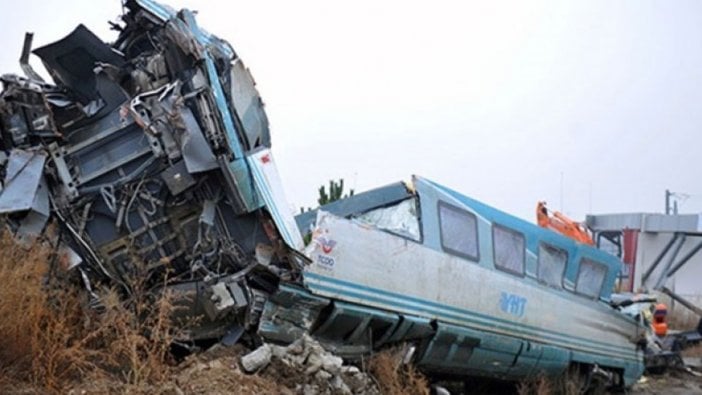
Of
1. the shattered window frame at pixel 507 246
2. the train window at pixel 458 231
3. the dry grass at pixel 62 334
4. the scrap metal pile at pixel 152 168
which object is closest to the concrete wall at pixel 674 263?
the shattered window frame at pixel 507 246

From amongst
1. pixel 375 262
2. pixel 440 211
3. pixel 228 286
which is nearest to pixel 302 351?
pixel 228 286

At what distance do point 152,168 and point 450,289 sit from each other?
3.29m

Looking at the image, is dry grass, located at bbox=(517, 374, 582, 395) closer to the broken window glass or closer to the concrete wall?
the broken window glass

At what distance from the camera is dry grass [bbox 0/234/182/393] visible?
4727mm

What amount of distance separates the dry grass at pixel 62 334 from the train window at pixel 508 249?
13.6 feet

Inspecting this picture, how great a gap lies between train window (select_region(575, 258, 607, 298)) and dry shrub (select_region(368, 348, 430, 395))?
378cm

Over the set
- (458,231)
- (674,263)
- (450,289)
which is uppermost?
(458,231)

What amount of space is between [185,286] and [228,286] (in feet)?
1.26

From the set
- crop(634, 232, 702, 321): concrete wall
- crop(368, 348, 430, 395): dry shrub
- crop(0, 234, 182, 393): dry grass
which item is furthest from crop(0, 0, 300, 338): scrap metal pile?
crop(634, 232, 702, 321): concrete wall

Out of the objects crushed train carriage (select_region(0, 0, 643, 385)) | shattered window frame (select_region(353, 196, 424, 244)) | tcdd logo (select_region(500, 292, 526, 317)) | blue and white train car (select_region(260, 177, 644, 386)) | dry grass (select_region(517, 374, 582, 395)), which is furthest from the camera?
dry grass (select_region(517, 374, 582, 395))

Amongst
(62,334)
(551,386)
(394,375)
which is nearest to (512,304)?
(551,386)

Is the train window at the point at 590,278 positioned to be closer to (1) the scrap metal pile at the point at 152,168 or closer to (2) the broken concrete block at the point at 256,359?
(1) the scrap metal pile at the point at 152,168

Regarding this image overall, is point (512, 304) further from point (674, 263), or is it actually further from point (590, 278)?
point (674, 263)

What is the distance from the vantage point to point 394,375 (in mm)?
6566
